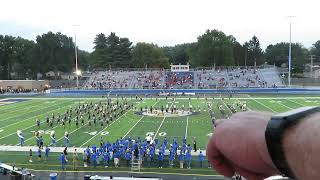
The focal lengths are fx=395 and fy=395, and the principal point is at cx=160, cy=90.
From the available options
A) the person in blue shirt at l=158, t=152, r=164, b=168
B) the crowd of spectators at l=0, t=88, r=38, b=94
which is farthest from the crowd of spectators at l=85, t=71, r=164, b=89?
the person in blue shirt at l=158, t=152, r=164, b=168

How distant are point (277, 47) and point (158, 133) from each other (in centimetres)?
8890

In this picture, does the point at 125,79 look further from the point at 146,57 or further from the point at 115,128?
the point at 115,128

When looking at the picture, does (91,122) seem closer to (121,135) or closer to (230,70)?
(121,135)

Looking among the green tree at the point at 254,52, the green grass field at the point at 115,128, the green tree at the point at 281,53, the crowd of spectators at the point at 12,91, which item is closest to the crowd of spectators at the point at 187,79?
the crowd of spectators at the point at 12,91

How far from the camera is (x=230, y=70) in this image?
71.7m

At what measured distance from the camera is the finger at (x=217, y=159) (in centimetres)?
149

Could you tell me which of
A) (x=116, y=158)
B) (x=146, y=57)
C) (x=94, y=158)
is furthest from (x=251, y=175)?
(x=146, y=57)

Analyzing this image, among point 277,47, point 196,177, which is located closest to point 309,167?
point 196,177

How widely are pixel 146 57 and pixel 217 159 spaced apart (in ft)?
297

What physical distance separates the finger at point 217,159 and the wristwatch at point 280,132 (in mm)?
297

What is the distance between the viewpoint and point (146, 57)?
91.7m

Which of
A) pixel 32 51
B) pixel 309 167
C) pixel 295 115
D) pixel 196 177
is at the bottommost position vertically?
pixel 196 177

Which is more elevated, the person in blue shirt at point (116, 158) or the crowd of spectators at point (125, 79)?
the crowd of spectators at point (125, 79)

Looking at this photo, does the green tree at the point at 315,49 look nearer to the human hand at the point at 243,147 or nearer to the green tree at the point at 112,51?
the green tree at the point at 112,51
